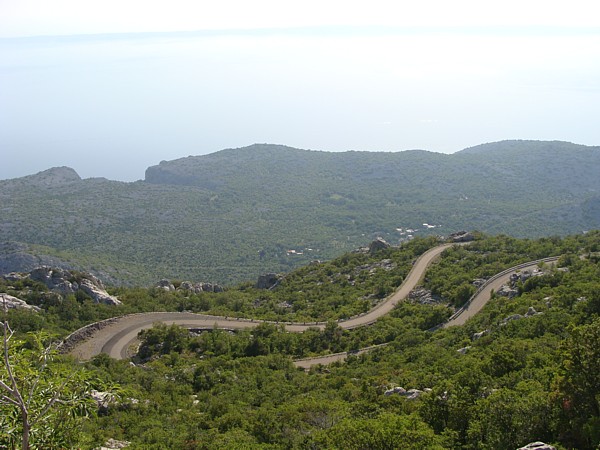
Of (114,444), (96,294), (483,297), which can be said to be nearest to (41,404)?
(114,444)

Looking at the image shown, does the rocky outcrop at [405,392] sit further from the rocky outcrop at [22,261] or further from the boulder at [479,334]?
the rocky outcrop at [22,261]

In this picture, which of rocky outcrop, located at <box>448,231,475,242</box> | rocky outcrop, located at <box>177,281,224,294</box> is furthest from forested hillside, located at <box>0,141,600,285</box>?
rocky outcrop, located at <box>448,231,475,242</box>

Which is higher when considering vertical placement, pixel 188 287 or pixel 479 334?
pixel 479 334

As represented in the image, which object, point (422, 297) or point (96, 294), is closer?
point (96, 294)

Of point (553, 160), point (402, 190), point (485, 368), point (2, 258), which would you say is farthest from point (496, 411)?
point (553, 160)

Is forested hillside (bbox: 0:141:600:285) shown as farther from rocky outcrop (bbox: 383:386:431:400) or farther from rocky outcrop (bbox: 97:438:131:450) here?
rocky outcrop (bbox: 383:386:431:400)

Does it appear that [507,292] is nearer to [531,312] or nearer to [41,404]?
[531,312]
